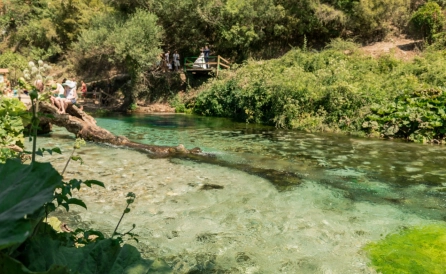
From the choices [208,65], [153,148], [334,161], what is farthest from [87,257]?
[208,65]

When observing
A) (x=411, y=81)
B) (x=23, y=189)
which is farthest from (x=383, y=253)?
(x=411, y=81)

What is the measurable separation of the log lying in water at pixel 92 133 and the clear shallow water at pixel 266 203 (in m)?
0.39

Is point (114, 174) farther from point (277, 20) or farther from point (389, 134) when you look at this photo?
point (277, 20)

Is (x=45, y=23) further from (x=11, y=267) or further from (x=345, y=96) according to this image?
(x=11, y=267)

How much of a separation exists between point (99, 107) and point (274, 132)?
17.8 m

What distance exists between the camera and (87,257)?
1.43m

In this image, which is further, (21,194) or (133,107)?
(133,107)

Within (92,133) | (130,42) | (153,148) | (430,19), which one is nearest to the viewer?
(153,148)

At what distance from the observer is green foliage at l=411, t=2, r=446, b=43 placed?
1013 inches

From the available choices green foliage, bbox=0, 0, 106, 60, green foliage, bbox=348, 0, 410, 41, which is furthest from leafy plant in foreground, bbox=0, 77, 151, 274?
green foliage, bbox=0, 0, 106, 60

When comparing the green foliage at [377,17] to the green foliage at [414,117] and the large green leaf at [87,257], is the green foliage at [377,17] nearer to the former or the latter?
the green foliage at [414,117]

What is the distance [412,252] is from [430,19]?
25.8 meters

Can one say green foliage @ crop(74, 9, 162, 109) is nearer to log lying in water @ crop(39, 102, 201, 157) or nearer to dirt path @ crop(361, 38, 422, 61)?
dirt path @ crop(361, 38, 422, 61)

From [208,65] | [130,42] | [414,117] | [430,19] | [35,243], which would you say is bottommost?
[414,117]
